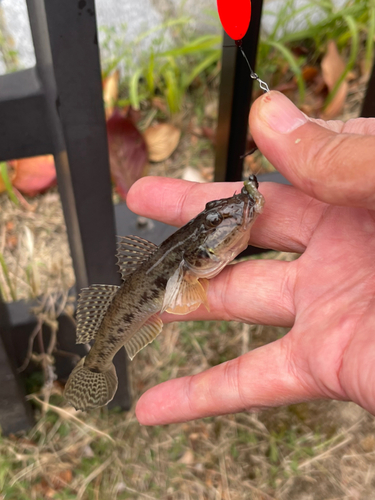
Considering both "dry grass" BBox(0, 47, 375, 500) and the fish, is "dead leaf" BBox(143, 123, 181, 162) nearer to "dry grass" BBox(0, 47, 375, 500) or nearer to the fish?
"dry grass" BBox(0, 47, 375, 500)

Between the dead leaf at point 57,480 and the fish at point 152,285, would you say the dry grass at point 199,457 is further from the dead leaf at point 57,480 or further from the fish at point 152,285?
the fish at point 152,285

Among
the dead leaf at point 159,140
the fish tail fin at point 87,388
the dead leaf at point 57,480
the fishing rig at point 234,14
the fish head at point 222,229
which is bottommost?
the dead leaf at point 57,480

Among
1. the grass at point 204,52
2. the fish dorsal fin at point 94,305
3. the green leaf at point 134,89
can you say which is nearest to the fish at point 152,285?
the fish dorsal fin at point 94,305

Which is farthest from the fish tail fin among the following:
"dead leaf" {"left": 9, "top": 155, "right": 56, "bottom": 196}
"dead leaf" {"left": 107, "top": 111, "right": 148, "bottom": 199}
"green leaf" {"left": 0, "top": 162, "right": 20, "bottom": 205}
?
"dead leaf" {"left": 9, "top": 155, "right": 56, "bottom": 196}

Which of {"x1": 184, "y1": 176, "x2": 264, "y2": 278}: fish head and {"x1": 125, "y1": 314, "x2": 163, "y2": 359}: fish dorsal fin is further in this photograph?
{"x1": 125, "y1": 314, "x2": 163, "y2": 359}: fish dorsal fin

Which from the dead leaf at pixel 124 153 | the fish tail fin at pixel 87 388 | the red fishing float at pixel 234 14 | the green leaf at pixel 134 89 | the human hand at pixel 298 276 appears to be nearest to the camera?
the red fishing float at pixel 234 14

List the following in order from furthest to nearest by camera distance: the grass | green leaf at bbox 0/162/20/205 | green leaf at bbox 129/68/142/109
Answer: the grass, green leaf at bbox 129/68/142/109, green leaf at bbox 0/162/20/205
